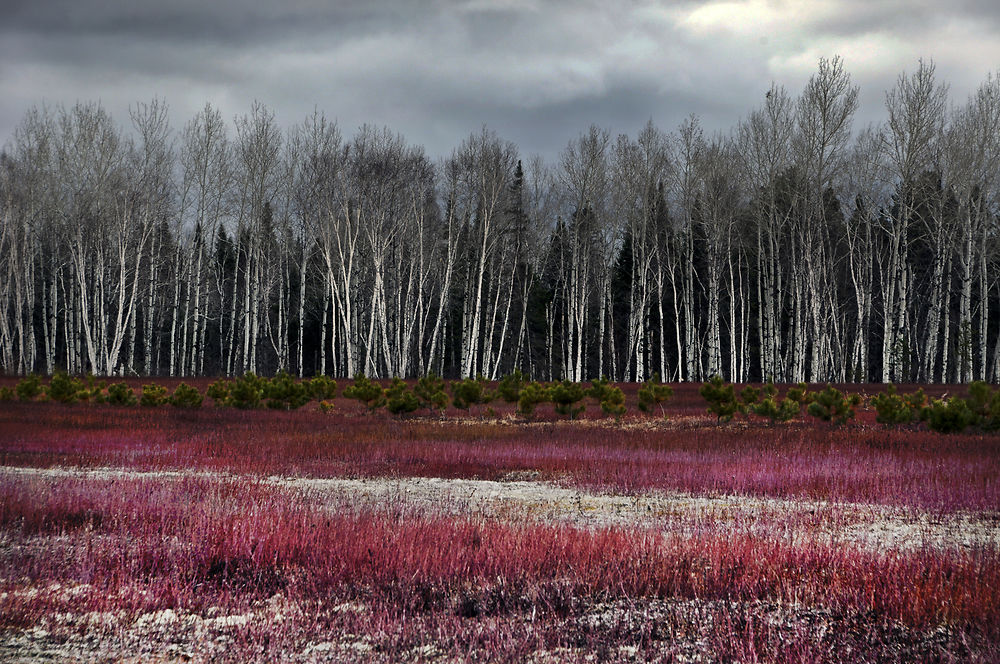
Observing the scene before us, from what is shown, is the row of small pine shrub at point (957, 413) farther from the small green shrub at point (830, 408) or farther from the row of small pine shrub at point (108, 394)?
the row of small pine shrub at point (108, 394)

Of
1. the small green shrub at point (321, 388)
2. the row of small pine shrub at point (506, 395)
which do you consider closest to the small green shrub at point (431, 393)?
the row of small pine shrub at point (506, 395)

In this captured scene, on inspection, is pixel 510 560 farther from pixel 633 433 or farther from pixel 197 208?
pixel 197 208

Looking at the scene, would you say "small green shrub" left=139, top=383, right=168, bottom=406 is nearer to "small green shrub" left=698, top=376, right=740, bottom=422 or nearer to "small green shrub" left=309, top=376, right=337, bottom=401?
"small green shrub" left=309, top=376, right=337, bottom=401

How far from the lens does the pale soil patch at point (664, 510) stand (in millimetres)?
6797

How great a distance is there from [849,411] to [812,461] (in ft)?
18.9

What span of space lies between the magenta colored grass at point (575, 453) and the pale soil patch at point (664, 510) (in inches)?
24.5

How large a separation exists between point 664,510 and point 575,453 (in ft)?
16.1

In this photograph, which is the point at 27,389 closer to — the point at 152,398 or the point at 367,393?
the point at 152,398

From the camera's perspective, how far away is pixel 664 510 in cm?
819

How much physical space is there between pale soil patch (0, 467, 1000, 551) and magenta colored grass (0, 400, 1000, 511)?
0.62 metres

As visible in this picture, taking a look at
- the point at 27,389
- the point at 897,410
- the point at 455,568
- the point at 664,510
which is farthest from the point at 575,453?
the point at 27,389

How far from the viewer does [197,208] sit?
134 feet

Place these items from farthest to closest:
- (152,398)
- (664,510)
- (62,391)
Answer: (62,391), (152,398), (664,510)

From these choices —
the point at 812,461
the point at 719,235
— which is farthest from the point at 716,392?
the point at 719,235
